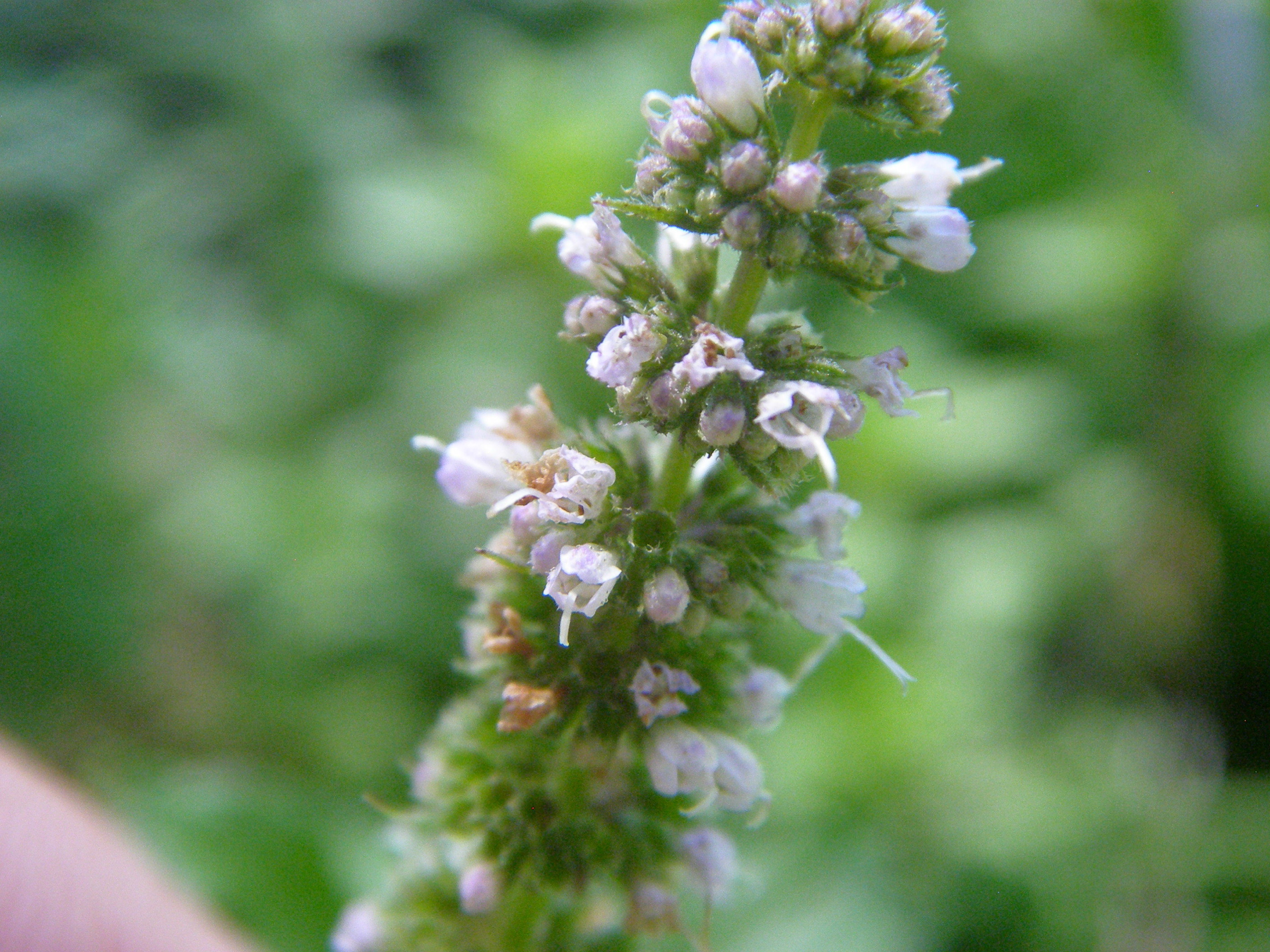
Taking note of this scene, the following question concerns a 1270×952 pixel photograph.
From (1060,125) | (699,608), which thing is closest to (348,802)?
(699,608)

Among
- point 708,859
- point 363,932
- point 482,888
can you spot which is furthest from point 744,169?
point 363,932

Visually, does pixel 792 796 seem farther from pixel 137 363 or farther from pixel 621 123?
pixel 137 363

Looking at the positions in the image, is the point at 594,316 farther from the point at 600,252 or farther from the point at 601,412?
the point at 601,412

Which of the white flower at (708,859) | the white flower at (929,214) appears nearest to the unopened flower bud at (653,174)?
the white flower at (929,214)

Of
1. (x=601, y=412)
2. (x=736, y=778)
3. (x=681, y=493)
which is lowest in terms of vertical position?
(x=736, y=778)

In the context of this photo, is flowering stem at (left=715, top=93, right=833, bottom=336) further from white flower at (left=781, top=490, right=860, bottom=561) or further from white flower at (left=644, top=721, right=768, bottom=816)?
white flower at (left=644, top=721, right=768, bottom=816)

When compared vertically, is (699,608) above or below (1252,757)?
below

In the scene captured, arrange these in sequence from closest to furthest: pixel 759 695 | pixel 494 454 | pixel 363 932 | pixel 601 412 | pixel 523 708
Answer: pixel 523 708
pixel 494 454
pixel 759 695
pixel 363 932
pixel 601 412
